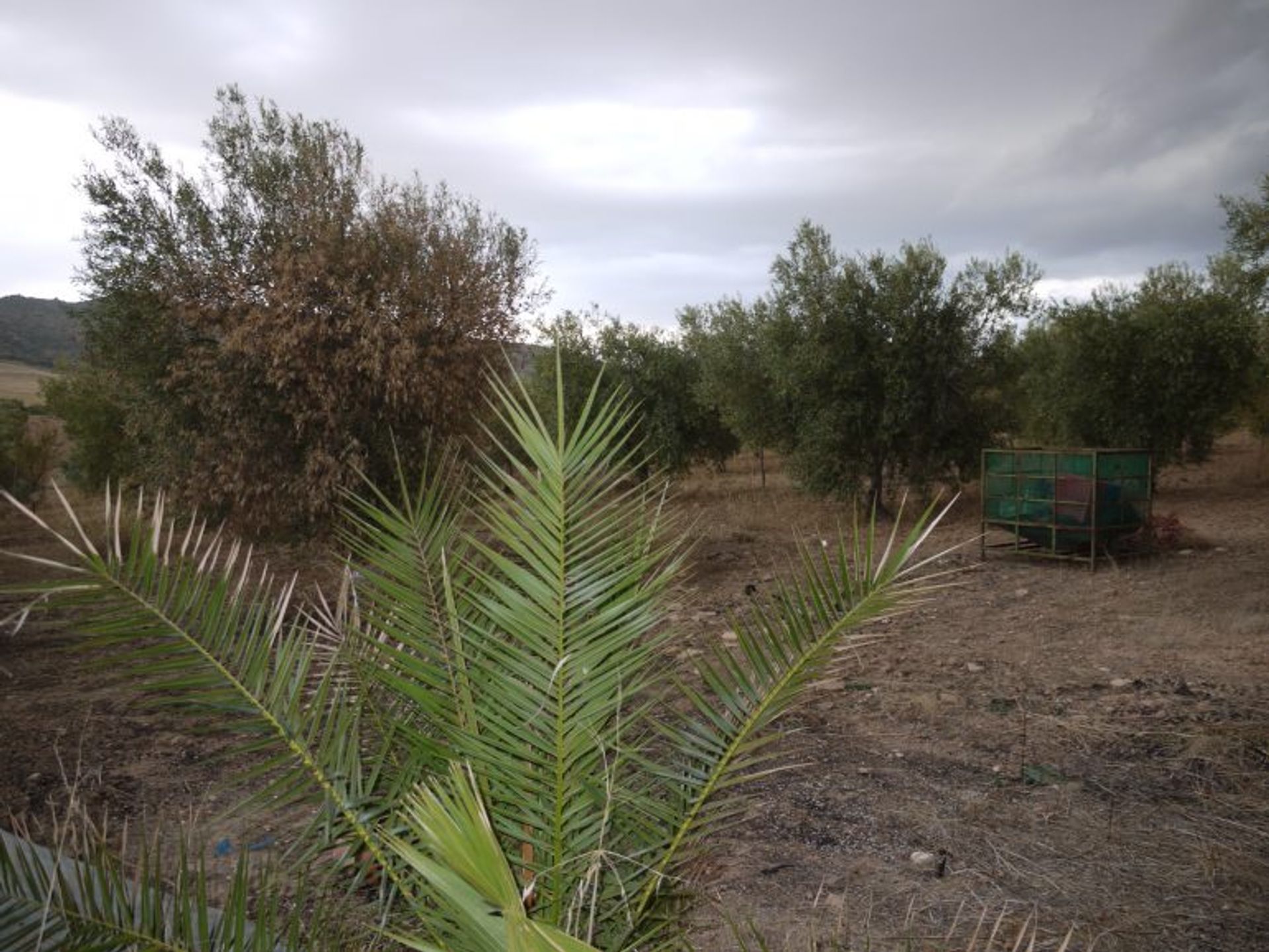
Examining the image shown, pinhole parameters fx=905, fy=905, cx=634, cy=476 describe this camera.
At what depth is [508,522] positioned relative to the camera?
1716 millimetres

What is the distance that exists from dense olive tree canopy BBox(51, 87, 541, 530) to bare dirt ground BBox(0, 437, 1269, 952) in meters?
3.20

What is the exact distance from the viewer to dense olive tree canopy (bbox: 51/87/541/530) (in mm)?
10906

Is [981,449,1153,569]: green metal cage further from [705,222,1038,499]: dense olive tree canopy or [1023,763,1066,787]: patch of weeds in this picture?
[1023,763,1066,787]: patch of weeds

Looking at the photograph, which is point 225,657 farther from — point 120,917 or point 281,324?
point 281,324

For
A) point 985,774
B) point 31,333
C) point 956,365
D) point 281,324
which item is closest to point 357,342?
point 281,324

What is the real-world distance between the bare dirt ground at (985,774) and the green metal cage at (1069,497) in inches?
65.4

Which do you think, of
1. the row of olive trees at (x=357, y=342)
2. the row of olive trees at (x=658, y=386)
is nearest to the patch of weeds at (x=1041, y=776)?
the row of olive trees at (x=357, y=342)

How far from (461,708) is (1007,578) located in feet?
38.7

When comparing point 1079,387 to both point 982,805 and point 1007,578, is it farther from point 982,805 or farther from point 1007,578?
point 982,805

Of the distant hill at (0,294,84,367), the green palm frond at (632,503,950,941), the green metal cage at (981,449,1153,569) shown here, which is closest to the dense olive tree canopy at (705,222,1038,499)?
the green metal cage at (981,449,1153,569)

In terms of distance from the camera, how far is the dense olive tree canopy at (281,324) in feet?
35.8

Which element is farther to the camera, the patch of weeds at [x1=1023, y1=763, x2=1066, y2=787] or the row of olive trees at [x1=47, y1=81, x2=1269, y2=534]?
the row of olive trees at [x1=47, y1=81, x2=1269, y2=534]

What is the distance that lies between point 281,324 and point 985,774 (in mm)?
8807

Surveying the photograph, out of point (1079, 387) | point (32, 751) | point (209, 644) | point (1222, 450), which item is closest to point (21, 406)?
point (32, 751)
